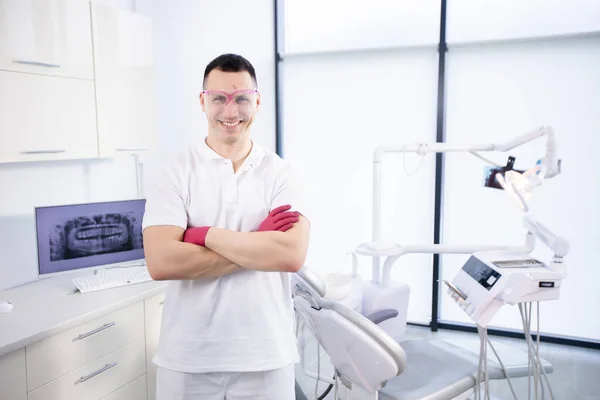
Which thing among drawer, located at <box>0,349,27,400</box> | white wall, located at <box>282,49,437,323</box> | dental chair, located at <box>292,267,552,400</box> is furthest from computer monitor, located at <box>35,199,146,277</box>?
white wall, located at <box>282,49,437,323</box>

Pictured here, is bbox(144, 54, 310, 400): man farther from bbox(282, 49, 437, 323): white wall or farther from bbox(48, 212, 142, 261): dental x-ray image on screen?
bbox(282, 49, 437, 323): white wall

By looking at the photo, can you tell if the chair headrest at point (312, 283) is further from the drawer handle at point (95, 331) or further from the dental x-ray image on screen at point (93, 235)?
the dental x-ray image on screen at point (93, 235)

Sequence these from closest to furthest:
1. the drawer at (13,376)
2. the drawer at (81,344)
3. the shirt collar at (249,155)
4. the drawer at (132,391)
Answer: the shirt collar at (249,155)
the drawer at (13,376)
the drawer at (81,344)
the drawer at (132,391)

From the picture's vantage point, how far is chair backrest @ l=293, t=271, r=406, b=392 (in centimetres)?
156

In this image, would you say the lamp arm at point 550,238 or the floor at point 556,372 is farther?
the floor at point 556,372

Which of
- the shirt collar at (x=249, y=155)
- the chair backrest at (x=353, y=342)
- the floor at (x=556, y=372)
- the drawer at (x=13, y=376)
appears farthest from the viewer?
the floor at (x=556, y=372)

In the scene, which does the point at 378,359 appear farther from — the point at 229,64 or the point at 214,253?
the point at 229,64

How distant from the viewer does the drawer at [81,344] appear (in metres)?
1.78

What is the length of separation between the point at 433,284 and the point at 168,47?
99.9 inches

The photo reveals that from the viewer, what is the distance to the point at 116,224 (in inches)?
96.3

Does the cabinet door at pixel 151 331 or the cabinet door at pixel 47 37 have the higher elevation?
the cabinet door at pixel 47 37

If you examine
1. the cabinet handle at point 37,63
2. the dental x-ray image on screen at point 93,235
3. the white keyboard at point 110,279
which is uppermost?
the cabinet handle at point 37,63

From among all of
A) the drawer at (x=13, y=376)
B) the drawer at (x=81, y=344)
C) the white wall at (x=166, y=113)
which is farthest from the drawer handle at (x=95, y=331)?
the white wall at (x=166, y=113)

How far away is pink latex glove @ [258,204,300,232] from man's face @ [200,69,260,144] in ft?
0.81
